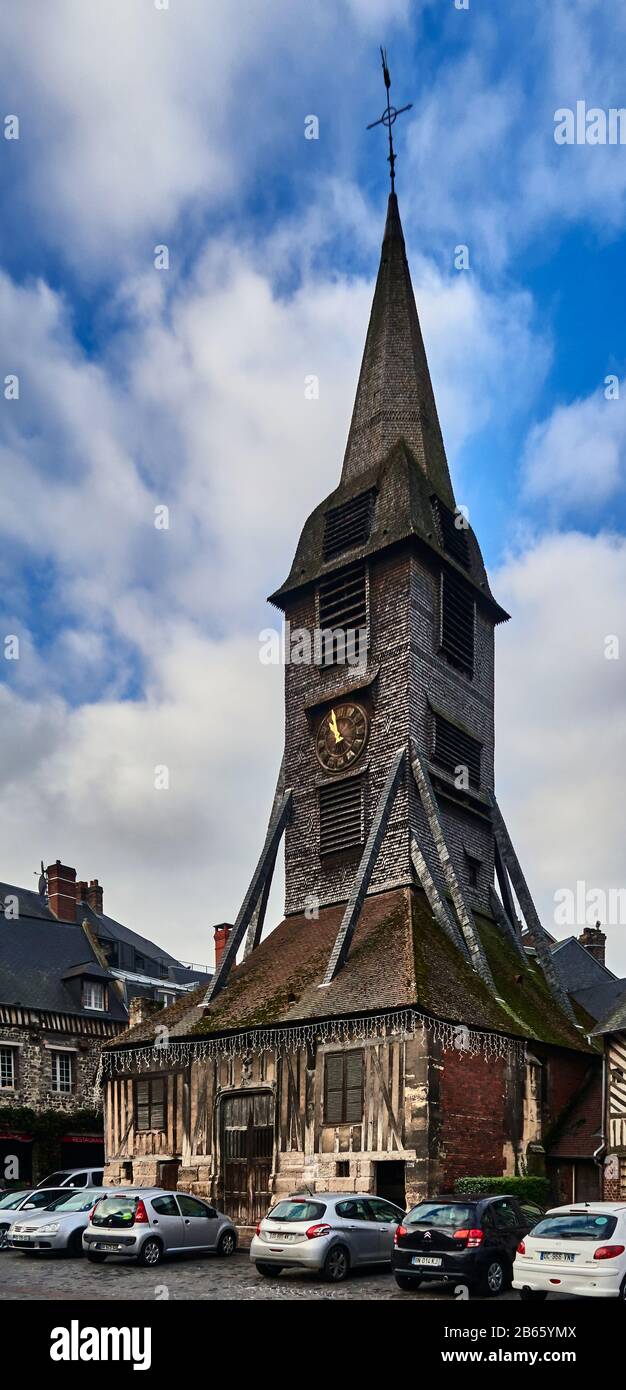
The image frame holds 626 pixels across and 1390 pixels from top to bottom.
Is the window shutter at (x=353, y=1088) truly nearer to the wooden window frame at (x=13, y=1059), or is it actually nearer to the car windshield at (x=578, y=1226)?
the car windshield at (x=578, y=1226)

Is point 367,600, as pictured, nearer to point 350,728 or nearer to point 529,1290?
point 350,728

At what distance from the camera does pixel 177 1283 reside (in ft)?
48.5

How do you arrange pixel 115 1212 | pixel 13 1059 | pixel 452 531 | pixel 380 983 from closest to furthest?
pixel 115 1212 → pixel 380 983 → pixel 452 531 → pixel 13 1059

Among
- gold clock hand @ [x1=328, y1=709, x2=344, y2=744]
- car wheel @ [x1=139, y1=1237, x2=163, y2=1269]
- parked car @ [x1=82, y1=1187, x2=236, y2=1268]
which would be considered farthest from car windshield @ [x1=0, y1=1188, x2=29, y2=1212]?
gold clock hand @ [x1=328, y1=709, x2=344, y2=744]

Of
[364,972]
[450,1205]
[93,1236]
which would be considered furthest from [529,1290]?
[364,972]

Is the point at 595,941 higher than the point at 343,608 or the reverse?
the reverse

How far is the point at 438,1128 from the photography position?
69.5 ft

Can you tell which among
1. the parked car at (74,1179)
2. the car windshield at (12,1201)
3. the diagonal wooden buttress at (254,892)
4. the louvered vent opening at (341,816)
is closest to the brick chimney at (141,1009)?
the diagonal wooden buttress at (254,892)

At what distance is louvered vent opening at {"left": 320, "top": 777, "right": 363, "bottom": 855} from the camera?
1130 inches

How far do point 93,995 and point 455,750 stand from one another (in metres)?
14.5

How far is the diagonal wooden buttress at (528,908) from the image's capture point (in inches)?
1137

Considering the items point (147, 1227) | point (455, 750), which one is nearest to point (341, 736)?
point (455, 750)

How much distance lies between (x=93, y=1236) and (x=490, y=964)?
12.1 meters

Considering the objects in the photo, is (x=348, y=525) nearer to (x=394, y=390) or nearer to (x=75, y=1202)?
(x=394, y=390)
